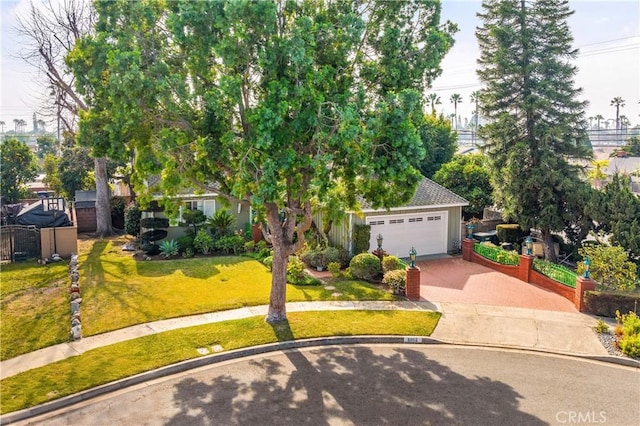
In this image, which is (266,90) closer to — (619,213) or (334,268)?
(334,268)

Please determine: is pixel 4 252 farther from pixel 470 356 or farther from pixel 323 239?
pixel 470 356

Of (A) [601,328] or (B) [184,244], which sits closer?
(A) [601,328]

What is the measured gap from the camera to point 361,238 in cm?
2056

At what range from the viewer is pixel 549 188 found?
21938mm

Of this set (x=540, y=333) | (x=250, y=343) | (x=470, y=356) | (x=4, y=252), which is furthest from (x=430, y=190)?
(x=4, y=252)

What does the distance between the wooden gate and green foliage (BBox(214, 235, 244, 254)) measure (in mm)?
7583

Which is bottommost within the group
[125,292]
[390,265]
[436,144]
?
[125,292]

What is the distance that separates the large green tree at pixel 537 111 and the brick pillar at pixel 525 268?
4071mm

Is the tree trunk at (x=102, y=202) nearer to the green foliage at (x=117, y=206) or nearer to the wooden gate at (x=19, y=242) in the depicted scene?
the green foliage at (x=117, y=206)

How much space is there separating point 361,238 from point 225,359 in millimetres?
10309

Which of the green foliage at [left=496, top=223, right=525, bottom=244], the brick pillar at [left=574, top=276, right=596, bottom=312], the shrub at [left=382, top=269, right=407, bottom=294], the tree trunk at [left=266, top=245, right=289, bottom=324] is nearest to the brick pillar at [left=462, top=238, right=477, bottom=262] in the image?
the green foliage at [left=496, top=223, right=525, bottom=244]

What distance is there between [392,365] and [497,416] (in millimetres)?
2791

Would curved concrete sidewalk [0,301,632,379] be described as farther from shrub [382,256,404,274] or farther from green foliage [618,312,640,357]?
shrub [382,256,404,274]

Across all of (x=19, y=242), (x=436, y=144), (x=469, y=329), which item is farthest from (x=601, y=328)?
(x=19, y=242)
